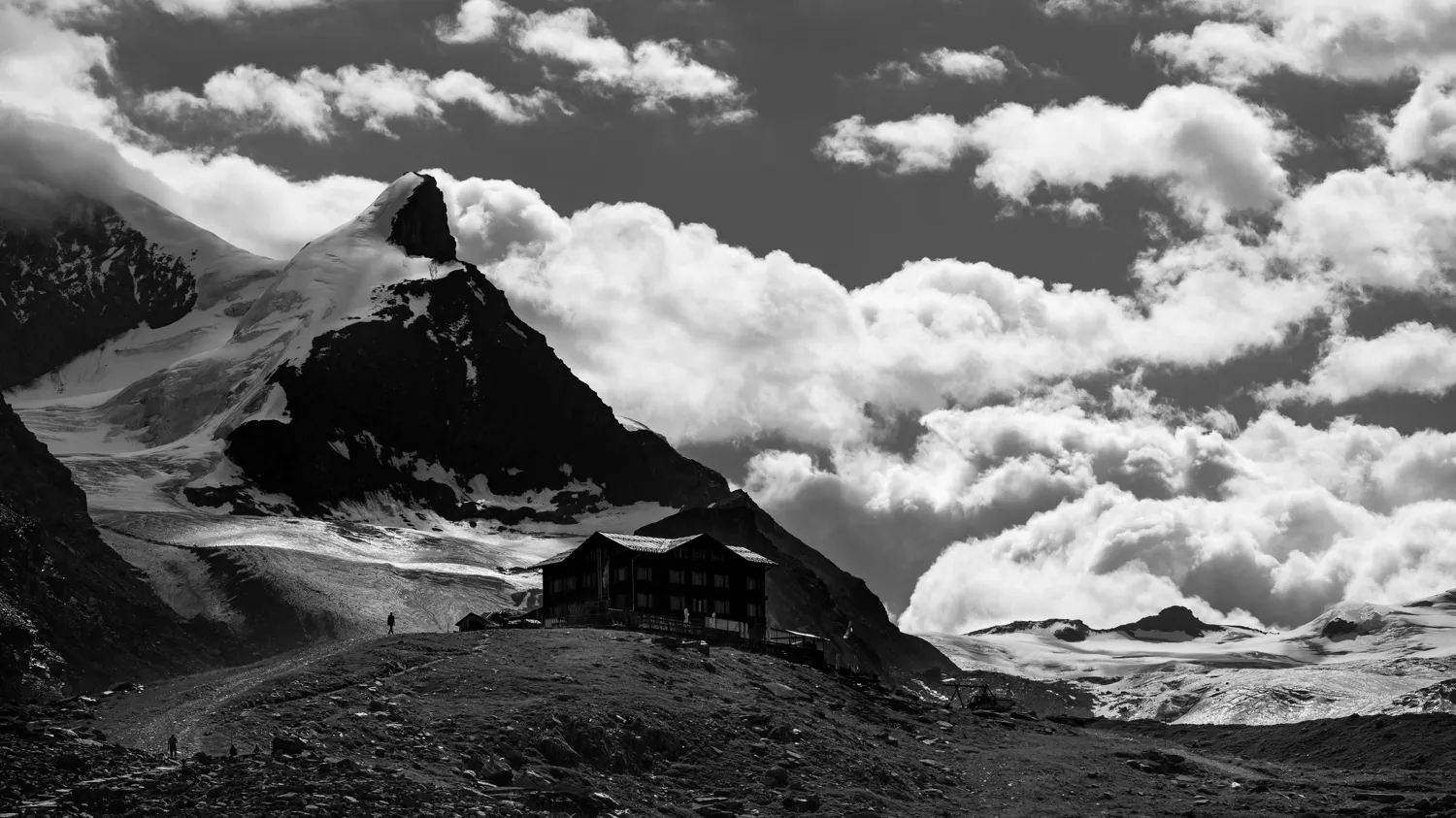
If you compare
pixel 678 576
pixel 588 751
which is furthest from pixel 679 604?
pixel 588 751

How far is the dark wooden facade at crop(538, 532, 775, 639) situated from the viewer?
12912 centimetres

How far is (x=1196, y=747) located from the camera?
117062 mm

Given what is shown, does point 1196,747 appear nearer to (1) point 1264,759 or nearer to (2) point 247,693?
(1) point 1264,759

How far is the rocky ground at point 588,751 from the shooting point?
190ft

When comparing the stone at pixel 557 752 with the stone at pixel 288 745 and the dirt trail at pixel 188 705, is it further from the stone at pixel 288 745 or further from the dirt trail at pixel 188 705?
the dirt trail at pixel 188 705

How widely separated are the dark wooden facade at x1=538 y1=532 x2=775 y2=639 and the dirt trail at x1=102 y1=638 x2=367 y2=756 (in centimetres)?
3481

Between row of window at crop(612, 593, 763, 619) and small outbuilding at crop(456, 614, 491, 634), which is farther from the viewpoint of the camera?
row of window at crop(612, 593, 763, 619)

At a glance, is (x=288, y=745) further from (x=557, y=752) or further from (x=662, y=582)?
(x=662, y=582)

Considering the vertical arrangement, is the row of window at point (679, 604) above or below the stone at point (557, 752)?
above

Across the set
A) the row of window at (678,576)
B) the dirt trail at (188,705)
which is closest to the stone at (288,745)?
the dirt trail at (188,705)

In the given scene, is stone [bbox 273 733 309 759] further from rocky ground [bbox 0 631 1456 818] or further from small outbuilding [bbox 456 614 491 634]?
small outbuilding [bbox 456 614 491 634]

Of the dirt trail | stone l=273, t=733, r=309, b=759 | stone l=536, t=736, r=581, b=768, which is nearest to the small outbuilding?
the dirt trail

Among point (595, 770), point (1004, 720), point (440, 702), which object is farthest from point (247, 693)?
point (1004, 720)

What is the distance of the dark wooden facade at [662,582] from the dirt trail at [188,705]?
3481 centimetres
